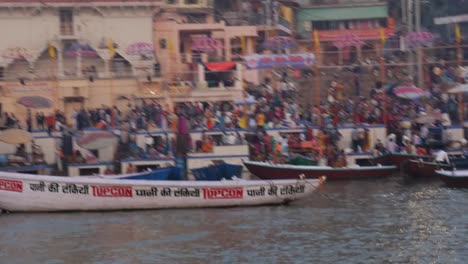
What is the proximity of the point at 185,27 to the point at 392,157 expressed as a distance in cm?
1711

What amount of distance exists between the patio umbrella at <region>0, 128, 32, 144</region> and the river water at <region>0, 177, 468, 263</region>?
25.0 feet

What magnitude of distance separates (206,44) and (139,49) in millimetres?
3721

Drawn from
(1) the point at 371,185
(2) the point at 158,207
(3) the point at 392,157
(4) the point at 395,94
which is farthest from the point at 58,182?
(4) the point at 395,94

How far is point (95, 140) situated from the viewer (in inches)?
1679

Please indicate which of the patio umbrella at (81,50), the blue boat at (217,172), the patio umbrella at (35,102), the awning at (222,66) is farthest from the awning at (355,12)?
the blue boat at (217,172)

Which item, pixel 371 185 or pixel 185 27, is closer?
pixel 371 185

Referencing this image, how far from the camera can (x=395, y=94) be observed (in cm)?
5084

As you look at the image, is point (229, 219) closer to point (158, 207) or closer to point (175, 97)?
point (158, 207)

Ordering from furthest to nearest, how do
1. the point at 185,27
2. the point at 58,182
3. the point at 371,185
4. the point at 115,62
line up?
the point at 185,27
the point at 115,62
the point at 371,185
the point at 58,182

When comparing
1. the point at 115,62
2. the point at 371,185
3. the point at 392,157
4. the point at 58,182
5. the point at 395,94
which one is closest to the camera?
the point at 58,182

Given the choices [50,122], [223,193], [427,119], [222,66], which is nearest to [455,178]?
[427,119]

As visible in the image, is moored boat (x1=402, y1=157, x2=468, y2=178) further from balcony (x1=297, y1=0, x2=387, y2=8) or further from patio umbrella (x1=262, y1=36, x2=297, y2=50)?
balcony (x1=297, y1=0, x2=387, y2=8)

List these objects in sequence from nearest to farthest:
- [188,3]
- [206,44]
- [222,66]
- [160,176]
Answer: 1. [160,176]
2. [222,66]
3. [206,44]
4. [188,3]

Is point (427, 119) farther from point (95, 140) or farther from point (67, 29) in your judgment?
point (67, 29)
